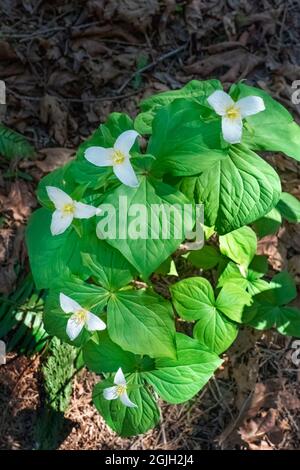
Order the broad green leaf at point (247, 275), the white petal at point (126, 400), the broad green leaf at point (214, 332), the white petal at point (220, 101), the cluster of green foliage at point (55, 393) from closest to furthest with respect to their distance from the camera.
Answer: the white petal at point (220, 101) < the white petal at point (126, 400) < the broad green leaf at point (214, 332) < the broad green leaf at point (247, 275) < the cluster of green foliage at point (55, 393)

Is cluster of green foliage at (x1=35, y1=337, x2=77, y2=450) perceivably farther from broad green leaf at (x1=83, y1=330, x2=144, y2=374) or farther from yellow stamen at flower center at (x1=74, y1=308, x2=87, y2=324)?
yellow stamen at flower center at (x1=74, y1=308, x2=87, y2=324)

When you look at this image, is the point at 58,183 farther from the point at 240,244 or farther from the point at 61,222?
the point at 240,244

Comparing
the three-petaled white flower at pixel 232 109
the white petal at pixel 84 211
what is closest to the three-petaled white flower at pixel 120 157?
the white petal at pixel 84 211

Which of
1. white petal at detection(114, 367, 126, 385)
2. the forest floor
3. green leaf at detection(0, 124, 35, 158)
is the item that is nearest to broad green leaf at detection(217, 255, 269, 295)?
the forest floor

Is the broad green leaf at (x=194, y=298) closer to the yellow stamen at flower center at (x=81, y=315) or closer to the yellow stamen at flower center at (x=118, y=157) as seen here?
the yellow stamen at flower center at (x=81, y=315)

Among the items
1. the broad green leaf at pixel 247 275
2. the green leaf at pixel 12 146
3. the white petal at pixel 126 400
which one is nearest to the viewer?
the white petal at pixel 126 400

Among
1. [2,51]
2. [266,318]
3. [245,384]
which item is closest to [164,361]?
[266,318]

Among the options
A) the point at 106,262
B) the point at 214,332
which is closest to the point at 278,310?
the point at 214,332

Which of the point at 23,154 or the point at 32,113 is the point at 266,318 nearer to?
the point at 23,154
